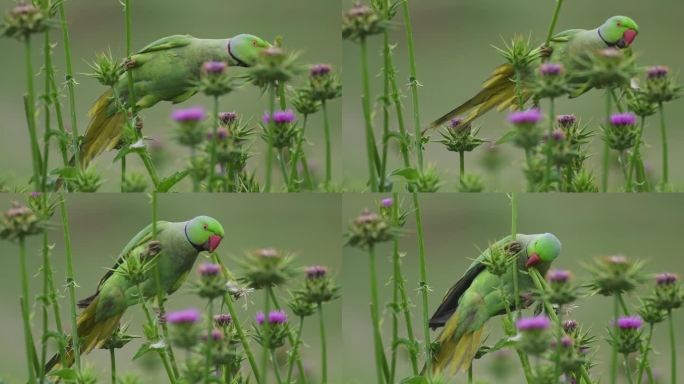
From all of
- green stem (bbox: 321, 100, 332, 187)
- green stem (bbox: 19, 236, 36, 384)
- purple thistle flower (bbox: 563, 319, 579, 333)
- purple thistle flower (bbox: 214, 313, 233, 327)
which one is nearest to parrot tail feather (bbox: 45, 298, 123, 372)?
green stem (bbox: 19, 236, 36, 384)

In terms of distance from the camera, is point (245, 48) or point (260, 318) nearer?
point (260, 318)

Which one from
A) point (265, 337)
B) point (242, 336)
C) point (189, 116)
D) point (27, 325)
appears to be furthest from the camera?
point (242, 336)

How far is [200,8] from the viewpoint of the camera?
13.0ft

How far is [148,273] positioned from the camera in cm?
371

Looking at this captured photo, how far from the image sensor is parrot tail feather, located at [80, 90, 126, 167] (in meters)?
3.85

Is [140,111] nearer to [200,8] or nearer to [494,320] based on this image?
[200,8]

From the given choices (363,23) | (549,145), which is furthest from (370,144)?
(549,145)

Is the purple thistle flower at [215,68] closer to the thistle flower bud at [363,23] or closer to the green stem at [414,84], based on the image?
the thistle flower bud at [363,23]

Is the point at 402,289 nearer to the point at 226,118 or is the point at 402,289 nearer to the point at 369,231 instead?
the point at 369,231

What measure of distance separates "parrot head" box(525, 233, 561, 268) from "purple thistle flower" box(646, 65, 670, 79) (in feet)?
1.81

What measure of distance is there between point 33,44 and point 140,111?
378 mm

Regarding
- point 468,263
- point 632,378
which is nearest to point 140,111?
point 468,263

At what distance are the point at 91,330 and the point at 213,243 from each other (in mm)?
458

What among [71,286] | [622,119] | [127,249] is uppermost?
[622,119]
